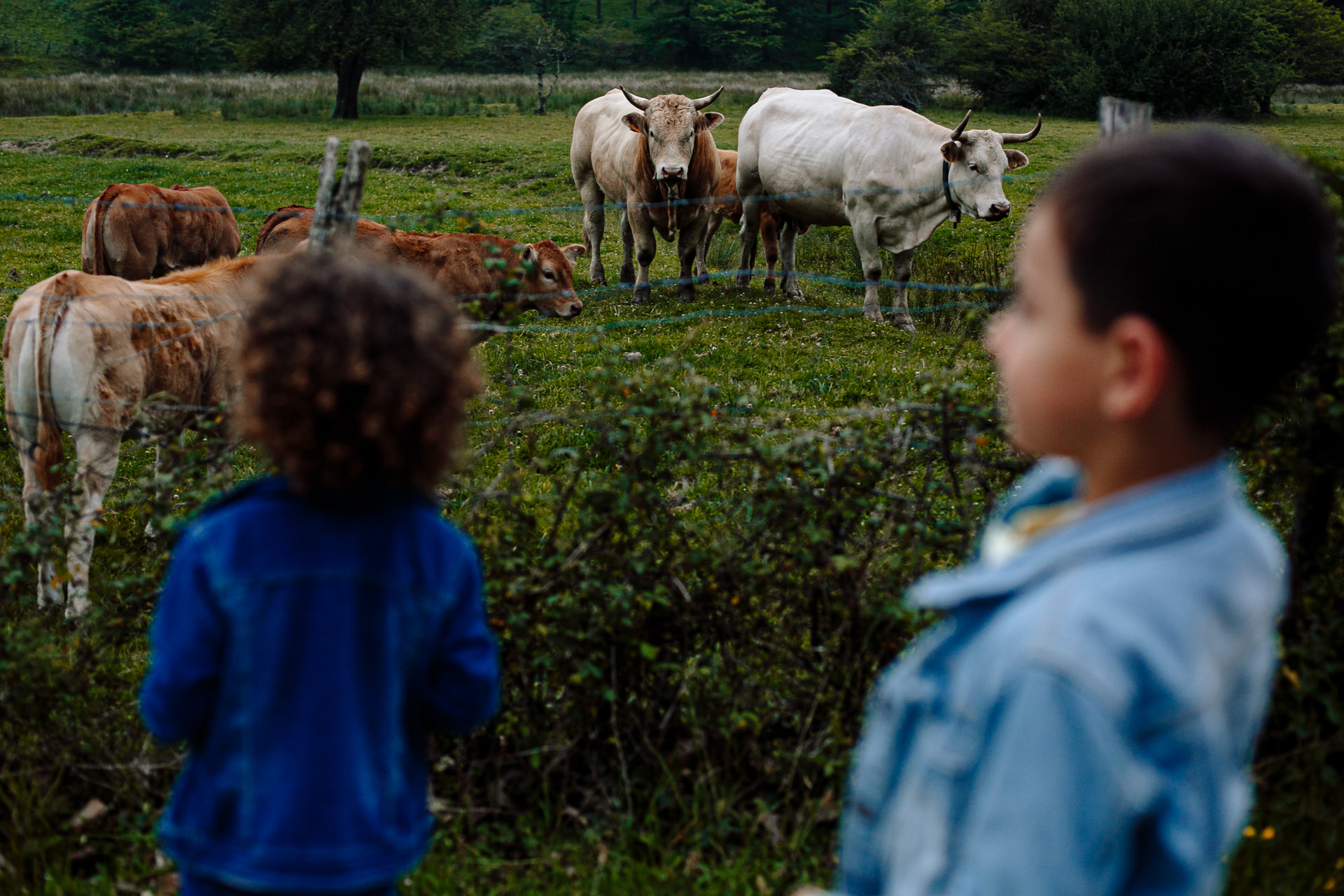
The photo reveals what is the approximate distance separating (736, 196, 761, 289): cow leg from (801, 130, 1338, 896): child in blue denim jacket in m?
12.0

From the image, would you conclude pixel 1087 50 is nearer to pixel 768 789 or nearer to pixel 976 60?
pixel 976 60

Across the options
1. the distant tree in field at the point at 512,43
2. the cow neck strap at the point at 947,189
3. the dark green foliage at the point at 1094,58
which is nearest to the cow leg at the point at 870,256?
the cow neck strap at the point at 947,189

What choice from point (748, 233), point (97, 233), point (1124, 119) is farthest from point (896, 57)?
point (1124, 119)

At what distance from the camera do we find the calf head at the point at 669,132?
37.2 feet

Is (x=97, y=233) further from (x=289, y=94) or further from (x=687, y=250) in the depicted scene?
(x=289, y=94)

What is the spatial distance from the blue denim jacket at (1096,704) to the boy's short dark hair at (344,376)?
0.78m

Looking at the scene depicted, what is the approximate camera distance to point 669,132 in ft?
37.2

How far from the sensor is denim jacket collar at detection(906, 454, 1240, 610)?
1032mm

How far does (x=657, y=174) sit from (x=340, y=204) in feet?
27.2

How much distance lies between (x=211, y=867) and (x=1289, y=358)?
160 centimetres

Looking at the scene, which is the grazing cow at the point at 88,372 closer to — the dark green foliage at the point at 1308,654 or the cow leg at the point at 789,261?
the dark green foliage at the point at 1308,654

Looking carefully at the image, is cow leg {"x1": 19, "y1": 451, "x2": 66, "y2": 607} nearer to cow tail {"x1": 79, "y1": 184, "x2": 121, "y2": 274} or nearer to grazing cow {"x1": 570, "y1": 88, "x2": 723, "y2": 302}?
cow tail {"x1": 79, "y1": 184, "x2": 121, "y2": 274}

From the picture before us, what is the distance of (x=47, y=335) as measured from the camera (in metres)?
4.41

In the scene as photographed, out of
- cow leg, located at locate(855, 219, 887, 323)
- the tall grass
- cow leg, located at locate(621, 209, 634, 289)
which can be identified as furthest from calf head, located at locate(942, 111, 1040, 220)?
the tall grass
